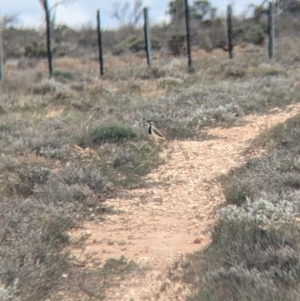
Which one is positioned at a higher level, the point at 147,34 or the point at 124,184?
the point at 147,34

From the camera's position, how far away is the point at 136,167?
6.90m

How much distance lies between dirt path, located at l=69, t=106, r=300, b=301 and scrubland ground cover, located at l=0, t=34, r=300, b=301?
0.17 metres

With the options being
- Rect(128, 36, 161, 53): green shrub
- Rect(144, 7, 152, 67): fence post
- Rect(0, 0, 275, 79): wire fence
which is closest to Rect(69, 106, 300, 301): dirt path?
Rect(144, 7, 152, 67): fence post

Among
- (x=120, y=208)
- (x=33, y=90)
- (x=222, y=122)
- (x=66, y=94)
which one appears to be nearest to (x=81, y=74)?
(x=33, y=90)

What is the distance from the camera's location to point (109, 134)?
809cm

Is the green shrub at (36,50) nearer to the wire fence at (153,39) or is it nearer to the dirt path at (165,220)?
the wire fence at (153,39)

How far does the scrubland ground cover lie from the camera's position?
3.43 metres

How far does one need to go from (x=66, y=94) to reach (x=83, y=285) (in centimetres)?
1097

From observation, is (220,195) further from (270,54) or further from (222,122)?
(270,54)

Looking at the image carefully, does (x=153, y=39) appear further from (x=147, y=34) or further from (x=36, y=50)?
(x=147, y=34)

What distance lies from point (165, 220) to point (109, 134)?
307 cm

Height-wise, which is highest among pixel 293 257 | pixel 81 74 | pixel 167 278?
pixel 81 74

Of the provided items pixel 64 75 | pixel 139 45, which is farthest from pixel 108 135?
pixel 139 45

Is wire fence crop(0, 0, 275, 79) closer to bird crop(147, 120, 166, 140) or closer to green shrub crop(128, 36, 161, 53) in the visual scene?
green shrub crop(128, 36, 161, 53)
